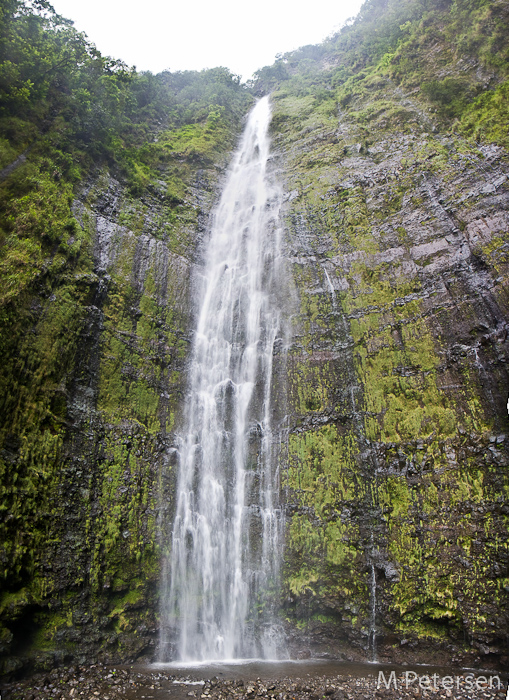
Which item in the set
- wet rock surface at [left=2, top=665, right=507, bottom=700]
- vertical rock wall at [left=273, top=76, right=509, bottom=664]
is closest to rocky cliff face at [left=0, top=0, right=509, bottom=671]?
vertical rock wall at [left=273, top=76, right=509, bottom=664]

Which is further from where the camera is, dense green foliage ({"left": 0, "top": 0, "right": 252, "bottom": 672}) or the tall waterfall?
the tall waterfall

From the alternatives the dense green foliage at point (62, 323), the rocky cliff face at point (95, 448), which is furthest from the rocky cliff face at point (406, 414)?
the dense green foliage at point (62, 323)

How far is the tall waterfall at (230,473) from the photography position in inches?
459

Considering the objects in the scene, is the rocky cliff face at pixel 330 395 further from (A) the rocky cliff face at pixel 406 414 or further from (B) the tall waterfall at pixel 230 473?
(B) the tall waterfall at pixel 230 473

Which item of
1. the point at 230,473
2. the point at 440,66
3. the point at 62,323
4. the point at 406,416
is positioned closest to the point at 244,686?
the point at 230,473

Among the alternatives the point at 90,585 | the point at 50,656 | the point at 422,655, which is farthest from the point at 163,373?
the point at 422,655

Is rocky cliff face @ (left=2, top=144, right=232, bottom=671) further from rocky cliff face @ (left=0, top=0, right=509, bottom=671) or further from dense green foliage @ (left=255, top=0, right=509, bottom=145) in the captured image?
dense green foliage @ (left=255, top=0, right=509, bottom=145)

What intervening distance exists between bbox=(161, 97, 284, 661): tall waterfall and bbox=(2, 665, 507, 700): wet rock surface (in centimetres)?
218

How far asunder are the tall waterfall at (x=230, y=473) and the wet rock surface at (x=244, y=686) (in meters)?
2.18

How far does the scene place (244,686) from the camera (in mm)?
A: 8805

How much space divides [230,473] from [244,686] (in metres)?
6.12

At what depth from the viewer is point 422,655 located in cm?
1035

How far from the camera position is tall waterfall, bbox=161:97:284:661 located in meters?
11.7

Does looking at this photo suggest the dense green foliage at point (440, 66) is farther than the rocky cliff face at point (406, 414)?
Yes
